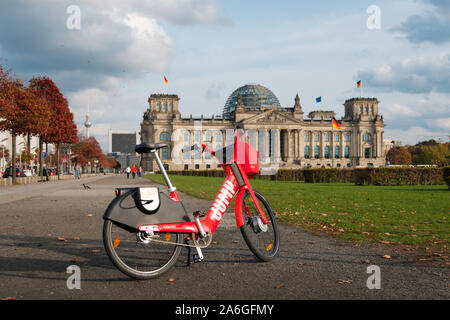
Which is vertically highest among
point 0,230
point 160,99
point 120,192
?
point 160,99

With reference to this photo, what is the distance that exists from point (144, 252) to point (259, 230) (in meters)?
1.64

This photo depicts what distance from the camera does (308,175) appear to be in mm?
39875

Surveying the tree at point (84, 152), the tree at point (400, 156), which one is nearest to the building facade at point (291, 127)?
the tree at point (400, 156)

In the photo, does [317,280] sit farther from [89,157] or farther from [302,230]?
[89,157]

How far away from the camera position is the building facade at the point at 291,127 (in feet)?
412

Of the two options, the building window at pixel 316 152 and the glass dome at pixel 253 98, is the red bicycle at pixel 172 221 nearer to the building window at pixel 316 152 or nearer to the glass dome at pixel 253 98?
the glass dome at pixel 253 98

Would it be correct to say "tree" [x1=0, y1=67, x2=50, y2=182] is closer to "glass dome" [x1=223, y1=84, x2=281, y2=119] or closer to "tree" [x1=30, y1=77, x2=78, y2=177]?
"tree" [x1=30, y1=77, x2=78, y2=177]

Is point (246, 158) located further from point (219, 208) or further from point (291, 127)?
point (291, 127)

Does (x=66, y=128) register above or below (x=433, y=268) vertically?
above
